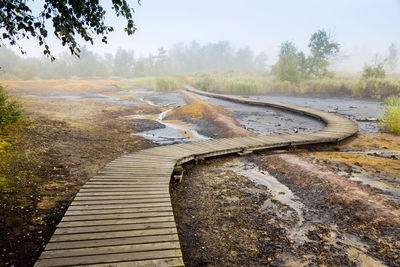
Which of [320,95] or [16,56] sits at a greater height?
[16,56]

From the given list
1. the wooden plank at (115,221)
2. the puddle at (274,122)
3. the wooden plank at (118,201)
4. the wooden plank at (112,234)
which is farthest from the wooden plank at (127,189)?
the puddle at (274,122)

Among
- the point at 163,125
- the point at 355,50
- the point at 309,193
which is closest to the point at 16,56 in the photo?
the point at 163,125

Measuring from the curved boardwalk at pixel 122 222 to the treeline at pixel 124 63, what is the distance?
127ft

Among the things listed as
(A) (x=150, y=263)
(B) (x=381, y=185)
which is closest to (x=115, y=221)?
(A) (x=150, y=263)

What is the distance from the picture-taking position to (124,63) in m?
69.3

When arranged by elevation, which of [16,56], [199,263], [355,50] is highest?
[355,50]

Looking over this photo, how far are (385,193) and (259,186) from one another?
2451 millimetres

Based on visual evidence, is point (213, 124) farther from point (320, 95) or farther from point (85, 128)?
point (320, 95)

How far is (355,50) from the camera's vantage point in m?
165

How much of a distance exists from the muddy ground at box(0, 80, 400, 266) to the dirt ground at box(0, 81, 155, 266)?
0.8 inches

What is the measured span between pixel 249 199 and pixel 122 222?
2698 millimetres

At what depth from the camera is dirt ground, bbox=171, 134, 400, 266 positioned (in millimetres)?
3273

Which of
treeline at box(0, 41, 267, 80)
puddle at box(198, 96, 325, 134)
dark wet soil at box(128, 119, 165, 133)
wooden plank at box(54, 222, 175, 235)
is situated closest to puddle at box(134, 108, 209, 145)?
dark wet soil at box(128, 119, 165, 133)

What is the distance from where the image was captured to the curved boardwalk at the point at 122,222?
2377mm
